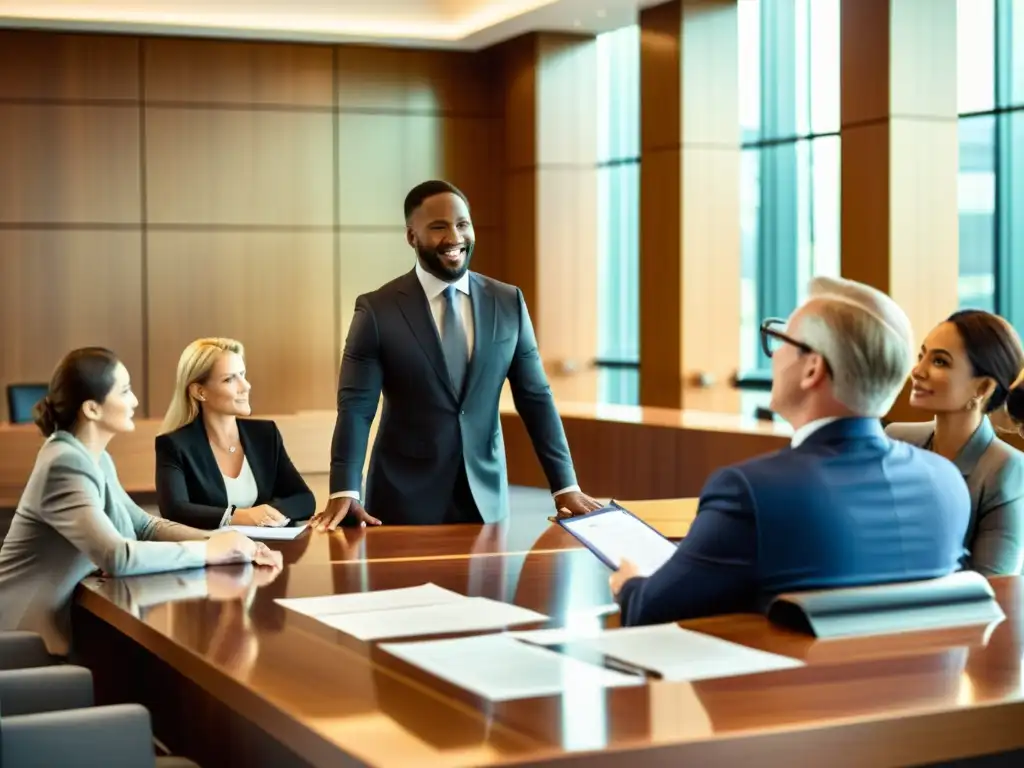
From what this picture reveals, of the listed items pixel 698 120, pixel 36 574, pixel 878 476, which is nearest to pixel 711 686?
pixel 878 476

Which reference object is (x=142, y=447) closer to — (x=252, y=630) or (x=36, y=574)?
(x=36, y=574)

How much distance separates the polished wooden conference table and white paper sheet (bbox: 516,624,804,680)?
4cm

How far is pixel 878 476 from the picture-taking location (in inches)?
91.0

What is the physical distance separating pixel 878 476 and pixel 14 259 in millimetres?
10012

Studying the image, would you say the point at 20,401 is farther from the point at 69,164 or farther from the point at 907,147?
the point at 907,147

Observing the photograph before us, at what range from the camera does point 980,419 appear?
3.15m

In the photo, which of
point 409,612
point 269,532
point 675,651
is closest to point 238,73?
point 269,532

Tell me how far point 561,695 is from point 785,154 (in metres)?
9.21

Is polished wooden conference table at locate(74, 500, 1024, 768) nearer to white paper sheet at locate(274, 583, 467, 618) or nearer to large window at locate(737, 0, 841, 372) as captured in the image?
white paper sheet at locate(274, 583, 467, 618)

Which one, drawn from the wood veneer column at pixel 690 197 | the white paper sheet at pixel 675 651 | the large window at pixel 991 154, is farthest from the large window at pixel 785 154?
the white paper sheet at pixel 675 651

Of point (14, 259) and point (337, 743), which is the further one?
point (14, 259)

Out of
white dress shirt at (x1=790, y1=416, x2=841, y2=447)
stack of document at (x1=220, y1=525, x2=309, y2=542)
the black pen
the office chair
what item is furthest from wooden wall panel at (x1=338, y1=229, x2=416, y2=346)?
the black pen

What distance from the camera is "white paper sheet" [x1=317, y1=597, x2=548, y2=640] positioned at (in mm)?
2307

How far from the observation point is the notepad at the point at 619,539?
270 centimetres
